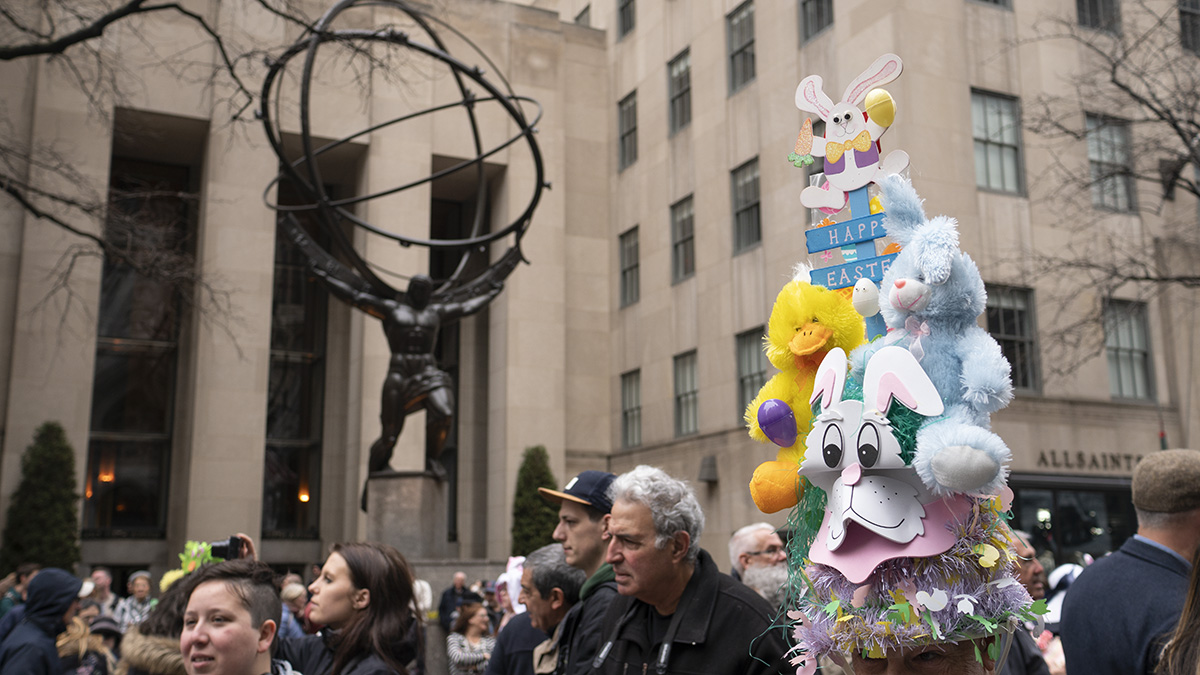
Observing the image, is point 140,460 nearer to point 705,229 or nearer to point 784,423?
point 705,229

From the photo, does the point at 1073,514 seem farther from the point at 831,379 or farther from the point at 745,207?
the point at 831,379

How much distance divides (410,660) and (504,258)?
1110 cm

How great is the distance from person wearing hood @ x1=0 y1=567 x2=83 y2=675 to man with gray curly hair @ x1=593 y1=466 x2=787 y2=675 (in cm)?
367

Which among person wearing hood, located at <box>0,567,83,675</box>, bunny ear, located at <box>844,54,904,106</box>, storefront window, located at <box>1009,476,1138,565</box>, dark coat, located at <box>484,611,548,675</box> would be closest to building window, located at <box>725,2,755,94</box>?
storefront window, located at <box>1009,476,1138,565</box>

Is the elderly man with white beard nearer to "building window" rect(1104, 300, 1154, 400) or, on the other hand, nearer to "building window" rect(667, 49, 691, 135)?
"building window" rect(1104, 300, 1154, 400)

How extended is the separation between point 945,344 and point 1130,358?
1957cm

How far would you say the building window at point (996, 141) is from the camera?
19.4 meters

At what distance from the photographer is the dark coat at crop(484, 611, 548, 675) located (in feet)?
18.0

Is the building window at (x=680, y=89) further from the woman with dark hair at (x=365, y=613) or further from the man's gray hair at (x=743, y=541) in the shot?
the woman with dark hair at (x=365, y=613)

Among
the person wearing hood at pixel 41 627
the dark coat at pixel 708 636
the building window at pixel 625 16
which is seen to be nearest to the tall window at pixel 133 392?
the building window at pixel 625 16

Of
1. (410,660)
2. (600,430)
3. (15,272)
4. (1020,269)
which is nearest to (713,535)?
(600,430)

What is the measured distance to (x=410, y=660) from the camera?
4.52m

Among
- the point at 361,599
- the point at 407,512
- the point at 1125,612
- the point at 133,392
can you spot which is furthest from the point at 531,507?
the point at 1125,612

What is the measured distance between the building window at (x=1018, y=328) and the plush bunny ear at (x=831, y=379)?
56.3 ft
